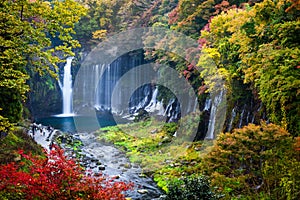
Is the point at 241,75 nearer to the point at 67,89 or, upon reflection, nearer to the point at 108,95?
the point at 108,95

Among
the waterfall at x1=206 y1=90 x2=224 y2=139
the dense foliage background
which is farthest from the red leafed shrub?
the waterfall at x1=206 y1=90 x2=224 y2=139

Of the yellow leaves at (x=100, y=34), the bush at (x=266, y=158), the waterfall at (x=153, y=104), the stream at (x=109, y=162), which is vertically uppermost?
the yellow leaves at (x=100, y=34)

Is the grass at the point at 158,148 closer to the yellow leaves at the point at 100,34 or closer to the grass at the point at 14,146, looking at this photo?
the grass at the point at 14,146

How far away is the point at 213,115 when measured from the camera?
1591 centimetres

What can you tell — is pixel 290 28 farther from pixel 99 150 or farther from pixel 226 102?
pixel 99 150

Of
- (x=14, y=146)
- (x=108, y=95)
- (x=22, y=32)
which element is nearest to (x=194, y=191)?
(x=22, y=32)

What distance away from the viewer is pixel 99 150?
1961 centimetres

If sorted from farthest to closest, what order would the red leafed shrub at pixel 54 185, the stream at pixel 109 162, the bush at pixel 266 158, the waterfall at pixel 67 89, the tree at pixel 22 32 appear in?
the waterfall at pixel 67 89
the stream at pixel 109 162
the tree at pixel 22 32
the bush at pixel 266 158
the red leafed shrub at pixel 54 185

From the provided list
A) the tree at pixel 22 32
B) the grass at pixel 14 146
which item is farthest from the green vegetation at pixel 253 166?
the grass at pixel 14 146

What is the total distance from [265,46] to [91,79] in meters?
27.6

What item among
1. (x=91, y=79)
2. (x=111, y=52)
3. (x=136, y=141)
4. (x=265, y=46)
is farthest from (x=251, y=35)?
(x=91, y=79)

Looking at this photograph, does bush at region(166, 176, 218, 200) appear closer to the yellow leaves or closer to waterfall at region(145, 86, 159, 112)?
waterfall at region(145, 86, 159, 112)

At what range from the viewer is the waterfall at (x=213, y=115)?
1561cm

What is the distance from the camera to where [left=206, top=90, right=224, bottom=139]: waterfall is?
1561cm
